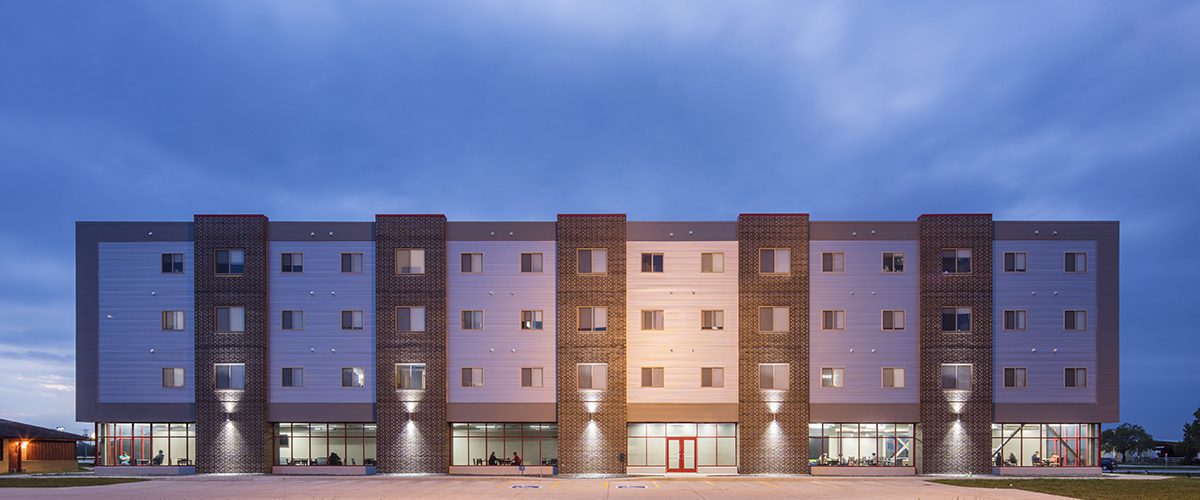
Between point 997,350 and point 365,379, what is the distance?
1364 inches

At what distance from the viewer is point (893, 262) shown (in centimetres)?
4153

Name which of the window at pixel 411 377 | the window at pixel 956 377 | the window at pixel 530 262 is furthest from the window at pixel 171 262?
the window at pixel 956 377

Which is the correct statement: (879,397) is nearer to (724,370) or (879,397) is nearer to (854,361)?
(854,361)

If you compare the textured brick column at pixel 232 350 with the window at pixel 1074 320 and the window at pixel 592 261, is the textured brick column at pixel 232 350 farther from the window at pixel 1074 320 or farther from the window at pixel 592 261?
the window at pixel 1074 320

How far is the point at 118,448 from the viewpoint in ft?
136

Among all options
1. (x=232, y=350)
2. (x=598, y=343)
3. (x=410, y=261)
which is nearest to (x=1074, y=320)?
(x=598, y=343)

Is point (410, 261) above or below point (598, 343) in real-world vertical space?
above

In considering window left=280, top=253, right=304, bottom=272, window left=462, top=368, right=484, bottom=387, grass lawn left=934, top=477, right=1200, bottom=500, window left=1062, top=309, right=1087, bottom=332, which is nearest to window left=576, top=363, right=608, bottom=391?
window left=462, top=368, right=484, bottom=387

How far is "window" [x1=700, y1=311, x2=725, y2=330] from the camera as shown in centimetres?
4112

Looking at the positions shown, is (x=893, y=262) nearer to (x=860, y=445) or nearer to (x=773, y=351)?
(x=773, y=351)

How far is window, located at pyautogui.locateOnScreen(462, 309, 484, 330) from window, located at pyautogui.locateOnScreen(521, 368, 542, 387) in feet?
11.2

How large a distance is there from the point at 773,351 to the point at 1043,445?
51.7 feet

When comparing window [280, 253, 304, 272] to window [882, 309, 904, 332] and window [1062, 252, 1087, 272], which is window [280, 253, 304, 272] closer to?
window [882, 309, 904, 332]

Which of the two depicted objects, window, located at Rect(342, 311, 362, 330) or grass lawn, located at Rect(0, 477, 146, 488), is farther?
window, located at Rect(342, 311, 362, 330)
